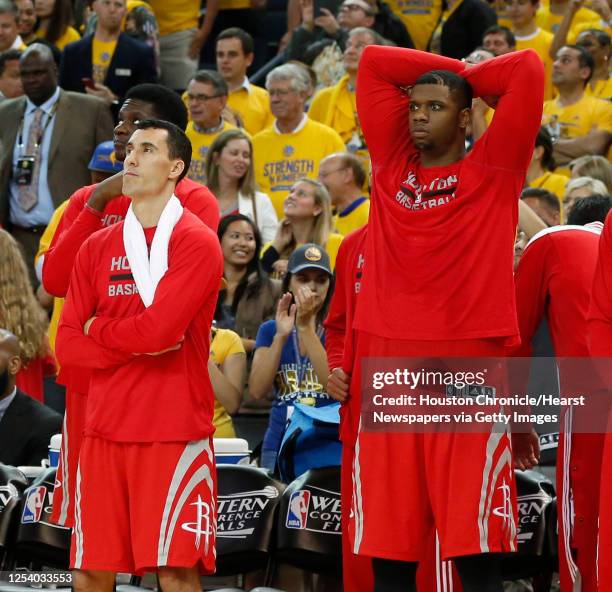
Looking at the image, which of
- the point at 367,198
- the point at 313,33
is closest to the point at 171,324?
the point at 367,198

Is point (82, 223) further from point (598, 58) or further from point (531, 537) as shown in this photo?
point (598, 58)

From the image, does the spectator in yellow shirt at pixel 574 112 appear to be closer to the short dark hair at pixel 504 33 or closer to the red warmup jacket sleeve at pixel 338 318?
the short dark hair at pixel 504 33

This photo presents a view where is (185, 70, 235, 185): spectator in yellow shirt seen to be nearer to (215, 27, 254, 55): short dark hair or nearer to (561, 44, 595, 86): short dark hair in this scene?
(215, 27, 254, 55): short dark hair

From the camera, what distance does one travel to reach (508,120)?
489 centimetres

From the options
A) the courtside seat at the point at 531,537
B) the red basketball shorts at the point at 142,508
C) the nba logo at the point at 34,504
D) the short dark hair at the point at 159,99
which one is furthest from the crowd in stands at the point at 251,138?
the courtside seat at the point at 531,537

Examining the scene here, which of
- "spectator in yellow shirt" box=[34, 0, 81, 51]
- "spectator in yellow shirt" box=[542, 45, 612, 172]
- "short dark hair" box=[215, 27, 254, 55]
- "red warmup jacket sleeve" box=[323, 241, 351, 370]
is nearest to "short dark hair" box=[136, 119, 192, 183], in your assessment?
"red warmup jacket sleeve" box=[323, 241, 351, 370]

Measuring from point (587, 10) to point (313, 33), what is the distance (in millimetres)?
2506

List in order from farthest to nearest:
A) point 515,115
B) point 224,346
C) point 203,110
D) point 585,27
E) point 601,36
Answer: point 585,27
point 601,36
point 203,110
point 224,346
point 515,115

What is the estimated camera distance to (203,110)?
10.2 metres

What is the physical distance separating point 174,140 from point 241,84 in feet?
21.2

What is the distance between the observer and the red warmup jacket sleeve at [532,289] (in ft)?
18.0

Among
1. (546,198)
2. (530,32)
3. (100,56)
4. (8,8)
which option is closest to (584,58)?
(530,32)

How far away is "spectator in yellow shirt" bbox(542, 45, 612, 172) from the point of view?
1032 cm

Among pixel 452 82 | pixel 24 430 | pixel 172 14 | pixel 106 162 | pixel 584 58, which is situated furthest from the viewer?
pixel 172 14
